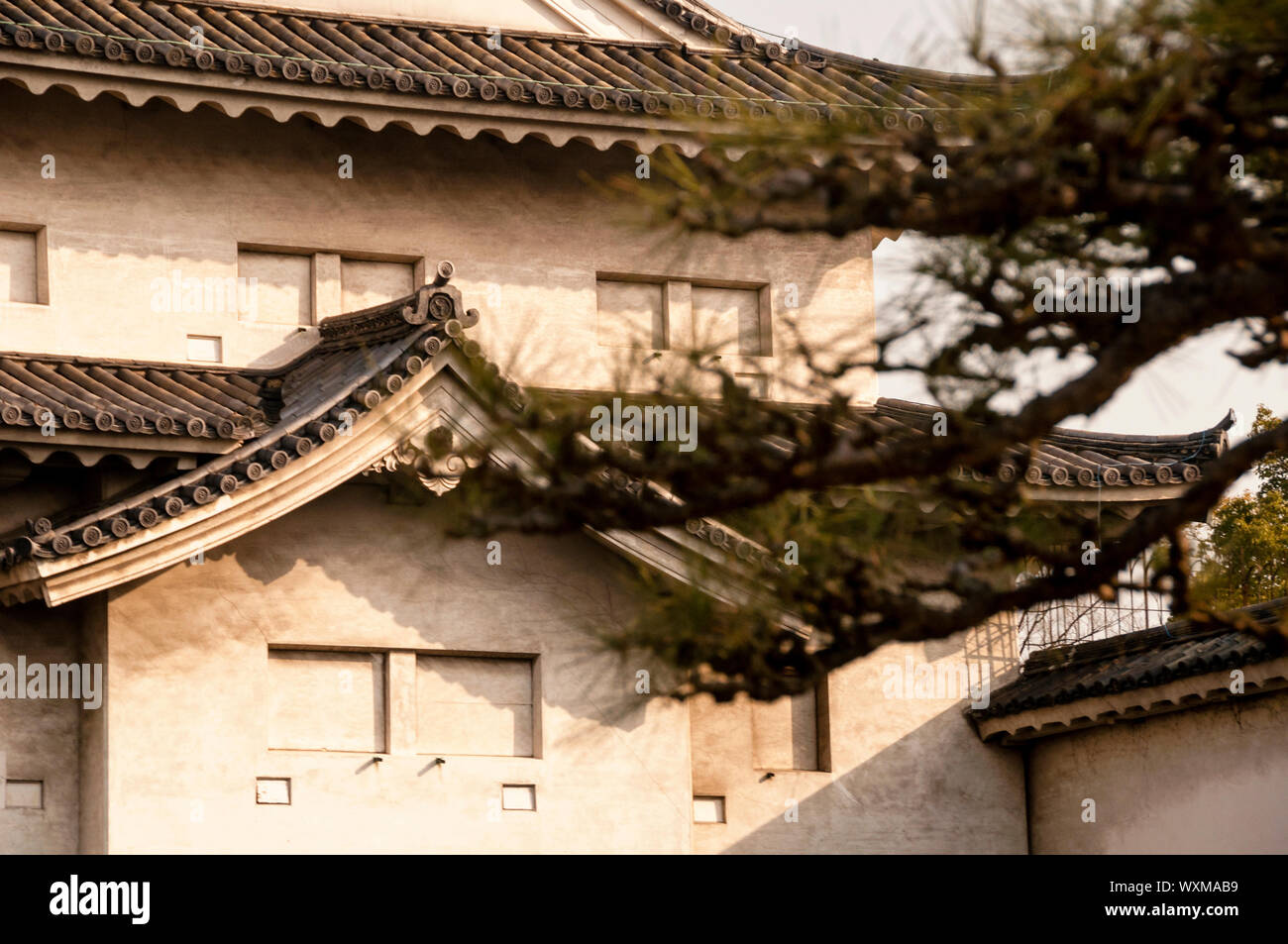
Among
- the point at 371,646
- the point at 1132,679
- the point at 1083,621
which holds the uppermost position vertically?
the point at 1083,621

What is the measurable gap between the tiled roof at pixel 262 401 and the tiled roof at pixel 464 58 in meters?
1.78

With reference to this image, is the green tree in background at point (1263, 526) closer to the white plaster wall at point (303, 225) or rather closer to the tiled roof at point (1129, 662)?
the tiled roof at point (1129, 662)

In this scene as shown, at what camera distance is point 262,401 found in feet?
45.3

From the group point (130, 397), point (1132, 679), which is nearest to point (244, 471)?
point (130, 397)

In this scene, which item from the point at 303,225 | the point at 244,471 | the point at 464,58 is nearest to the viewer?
the point at 244,471

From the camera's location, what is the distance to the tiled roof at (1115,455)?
46.7ft

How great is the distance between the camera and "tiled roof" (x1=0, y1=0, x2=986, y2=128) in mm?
13430

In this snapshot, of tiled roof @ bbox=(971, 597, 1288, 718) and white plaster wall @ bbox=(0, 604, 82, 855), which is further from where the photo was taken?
white plaster wall @ bbox=(0, 604, 82, 855)

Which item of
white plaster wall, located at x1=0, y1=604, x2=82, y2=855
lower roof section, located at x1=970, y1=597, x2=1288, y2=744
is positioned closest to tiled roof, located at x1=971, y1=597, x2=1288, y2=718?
lower roof section, located at x1=970, y1=597, x2=1288, y2=744

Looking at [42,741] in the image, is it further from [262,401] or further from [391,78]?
[391,78]

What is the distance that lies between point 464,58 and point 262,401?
3.25m

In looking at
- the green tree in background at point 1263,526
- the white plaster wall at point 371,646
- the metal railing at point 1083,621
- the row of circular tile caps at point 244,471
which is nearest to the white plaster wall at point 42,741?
the white plaster wall at point 371,646

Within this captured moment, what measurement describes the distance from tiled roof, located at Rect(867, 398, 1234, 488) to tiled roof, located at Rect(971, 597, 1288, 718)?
3.76ft

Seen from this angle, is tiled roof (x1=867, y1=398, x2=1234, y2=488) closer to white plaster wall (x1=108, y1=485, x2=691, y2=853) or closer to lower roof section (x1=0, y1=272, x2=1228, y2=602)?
lower roof section (x1=0, y1=272, x2=1228, y2=602)
